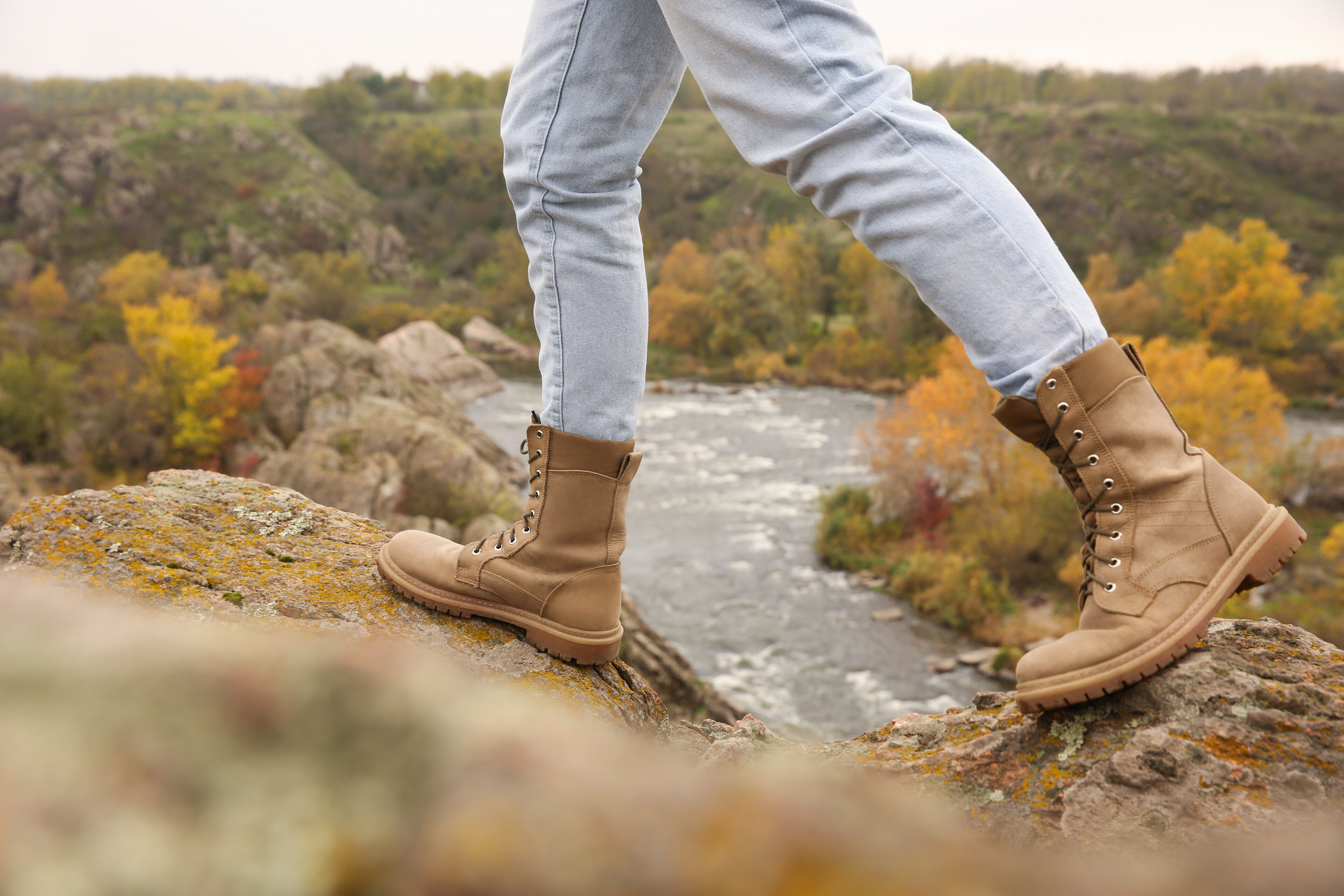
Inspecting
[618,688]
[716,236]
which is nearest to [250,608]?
[618,688]

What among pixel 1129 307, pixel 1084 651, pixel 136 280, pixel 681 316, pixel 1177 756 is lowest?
pixel 136 280

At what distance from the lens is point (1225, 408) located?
19.4 metres

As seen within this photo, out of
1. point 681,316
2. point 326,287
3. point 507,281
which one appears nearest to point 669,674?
point 681,316

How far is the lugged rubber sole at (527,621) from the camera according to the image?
193cm

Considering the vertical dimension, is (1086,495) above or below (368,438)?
above

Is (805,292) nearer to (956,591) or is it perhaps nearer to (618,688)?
(956,591)

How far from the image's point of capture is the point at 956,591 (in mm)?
15672

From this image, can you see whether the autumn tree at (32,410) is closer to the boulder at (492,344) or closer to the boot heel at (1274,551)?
the boulder at (492,344)

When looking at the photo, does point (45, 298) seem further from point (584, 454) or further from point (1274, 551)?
point (1274, 551)

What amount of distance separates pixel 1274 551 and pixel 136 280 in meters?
44.5

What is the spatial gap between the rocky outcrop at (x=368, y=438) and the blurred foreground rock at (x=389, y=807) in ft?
40.7

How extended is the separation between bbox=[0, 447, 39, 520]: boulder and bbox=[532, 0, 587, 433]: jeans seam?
471 inches

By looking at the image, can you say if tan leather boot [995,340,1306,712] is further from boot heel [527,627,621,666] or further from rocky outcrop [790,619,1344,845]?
boot heel [527,627,621,666]

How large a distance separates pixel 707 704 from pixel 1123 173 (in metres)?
57.9
